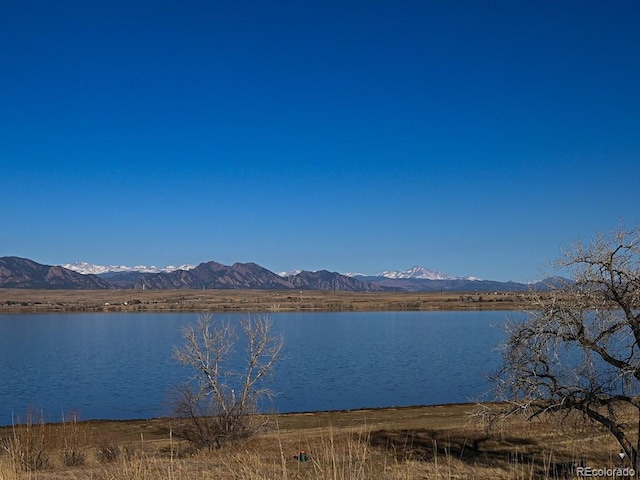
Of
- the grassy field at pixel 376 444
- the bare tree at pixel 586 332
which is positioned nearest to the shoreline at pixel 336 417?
the grassy field at pixel 376 444

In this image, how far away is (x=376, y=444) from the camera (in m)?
25.8

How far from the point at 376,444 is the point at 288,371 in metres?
29.1

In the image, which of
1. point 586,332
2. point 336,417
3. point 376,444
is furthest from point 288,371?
point 586,332

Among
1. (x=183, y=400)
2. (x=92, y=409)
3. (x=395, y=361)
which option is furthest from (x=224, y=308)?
(x=183, y=400)

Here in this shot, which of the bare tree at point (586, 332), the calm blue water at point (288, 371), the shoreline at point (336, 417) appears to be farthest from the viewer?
the calm blue water at point (288, 371)

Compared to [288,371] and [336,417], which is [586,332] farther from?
[288,371]

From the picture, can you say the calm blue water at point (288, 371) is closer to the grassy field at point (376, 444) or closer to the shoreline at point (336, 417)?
the shoreline at point (336, 417)

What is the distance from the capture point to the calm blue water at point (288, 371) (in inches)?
1644

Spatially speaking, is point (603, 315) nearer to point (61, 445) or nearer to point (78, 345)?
point (61, 445)

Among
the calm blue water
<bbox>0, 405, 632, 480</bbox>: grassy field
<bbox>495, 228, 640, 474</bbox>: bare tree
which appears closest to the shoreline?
<bbox>0, 405, 632, 480</bbox>: grassy field

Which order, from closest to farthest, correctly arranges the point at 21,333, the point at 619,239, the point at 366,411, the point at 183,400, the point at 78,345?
the point at 619,239 → the point at 183,400 → the point at 366,411 → the point at 78,345 → the point at 21,333

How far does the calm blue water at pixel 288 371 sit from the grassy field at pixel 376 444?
5054 millimetres

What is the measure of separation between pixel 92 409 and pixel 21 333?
211ft

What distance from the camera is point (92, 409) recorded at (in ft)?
132
